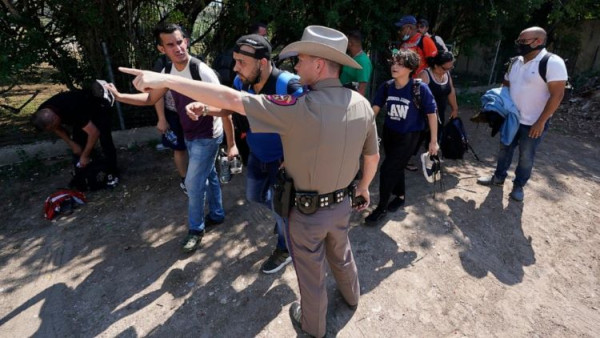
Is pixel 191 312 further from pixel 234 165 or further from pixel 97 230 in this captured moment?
pixel 97 230

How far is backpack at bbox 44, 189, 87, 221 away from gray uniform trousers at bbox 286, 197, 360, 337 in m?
3.07

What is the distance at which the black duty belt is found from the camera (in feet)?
6.98

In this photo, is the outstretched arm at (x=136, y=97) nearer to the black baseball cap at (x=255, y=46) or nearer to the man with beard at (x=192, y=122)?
the man with beard at (x=192, y=122)

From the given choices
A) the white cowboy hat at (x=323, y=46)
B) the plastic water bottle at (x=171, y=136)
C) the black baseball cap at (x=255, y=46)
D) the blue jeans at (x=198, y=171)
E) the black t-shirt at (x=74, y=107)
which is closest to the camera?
the white cowboy hat at (x=323, y=46)

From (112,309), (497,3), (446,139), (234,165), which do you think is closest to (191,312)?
(112,309)

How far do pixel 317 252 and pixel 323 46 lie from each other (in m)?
1.22

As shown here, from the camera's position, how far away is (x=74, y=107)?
444 cm

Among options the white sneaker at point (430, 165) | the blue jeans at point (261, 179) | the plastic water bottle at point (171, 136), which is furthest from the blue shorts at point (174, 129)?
the white sneaker at point (430, 165)

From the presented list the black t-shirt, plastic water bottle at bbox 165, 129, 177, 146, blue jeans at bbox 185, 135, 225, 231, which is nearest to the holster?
blue jeans at bbox 185, 135, 225, 231

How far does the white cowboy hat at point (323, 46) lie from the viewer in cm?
195

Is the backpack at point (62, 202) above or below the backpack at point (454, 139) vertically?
below

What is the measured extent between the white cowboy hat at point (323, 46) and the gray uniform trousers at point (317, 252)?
860mm

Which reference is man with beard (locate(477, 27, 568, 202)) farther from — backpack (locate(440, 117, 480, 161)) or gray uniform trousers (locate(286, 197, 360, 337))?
gray uniform trousers (locate(286, 197, 360, 337))

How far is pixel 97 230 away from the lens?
151 inches
